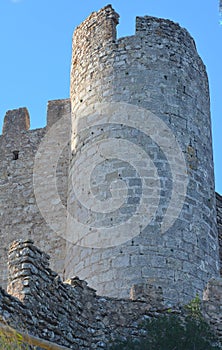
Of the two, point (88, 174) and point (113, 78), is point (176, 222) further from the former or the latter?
point (113, 78)

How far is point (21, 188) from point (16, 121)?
1.37 meters

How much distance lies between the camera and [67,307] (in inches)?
481

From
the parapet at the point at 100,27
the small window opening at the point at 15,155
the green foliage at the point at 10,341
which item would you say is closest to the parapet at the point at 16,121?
the small window opening at the point at 15,155

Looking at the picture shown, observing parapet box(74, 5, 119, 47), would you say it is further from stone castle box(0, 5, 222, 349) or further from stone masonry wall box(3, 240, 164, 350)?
stone masonry wall box(3, 240, 164, 350)

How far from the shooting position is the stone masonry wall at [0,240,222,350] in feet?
37.1

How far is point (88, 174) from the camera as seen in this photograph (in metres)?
15.5

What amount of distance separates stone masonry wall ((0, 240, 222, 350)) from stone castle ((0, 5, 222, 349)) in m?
0.02

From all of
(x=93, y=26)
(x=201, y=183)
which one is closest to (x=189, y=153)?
(x=201, y=183)

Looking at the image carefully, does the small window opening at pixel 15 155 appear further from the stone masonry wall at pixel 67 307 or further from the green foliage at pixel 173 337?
the green foliage at pixel 173 337

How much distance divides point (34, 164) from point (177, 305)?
5.48 meters

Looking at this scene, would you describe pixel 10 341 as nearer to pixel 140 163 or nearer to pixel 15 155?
pixel 140 163

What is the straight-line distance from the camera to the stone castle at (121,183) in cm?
1405

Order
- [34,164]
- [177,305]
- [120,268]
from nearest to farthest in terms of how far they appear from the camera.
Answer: [177,305] < [120,268] < [34,164]

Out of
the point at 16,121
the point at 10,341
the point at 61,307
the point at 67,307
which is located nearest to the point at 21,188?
the point at 16,121
